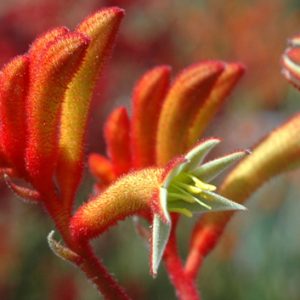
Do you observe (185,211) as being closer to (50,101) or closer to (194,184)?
(194,184)

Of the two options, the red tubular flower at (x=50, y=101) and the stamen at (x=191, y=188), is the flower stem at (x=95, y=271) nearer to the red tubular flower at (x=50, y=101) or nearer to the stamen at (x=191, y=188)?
the red tubular flower at (x=50, y=101)

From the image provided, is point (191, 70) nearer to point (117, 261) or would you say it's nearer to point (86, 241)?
point (86, 241)

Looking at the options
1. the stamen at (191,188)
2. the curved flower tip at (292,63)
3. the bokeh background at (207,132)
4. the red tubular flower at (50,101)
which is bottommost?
the bokeh background at (207,132)

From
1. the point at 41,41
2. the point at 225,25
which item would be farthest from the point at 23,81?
the point at 225,25

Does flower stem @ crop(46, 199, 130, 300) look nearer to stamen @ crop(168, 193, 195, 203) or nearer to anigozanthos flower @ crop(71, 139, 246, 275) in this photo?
anigozanthos flower @ crop(71, 139, 246, 275)

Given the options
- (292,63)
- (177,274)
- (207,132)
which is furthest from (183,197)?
(207,132)

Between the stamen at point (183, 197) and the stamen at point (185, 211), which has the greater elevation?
the stamen at point (183, 197)

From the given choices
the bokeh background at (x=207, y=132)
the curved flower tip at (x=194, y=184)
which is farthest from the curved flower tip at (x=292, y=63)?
the bokeh background at (x=207, y=132)
